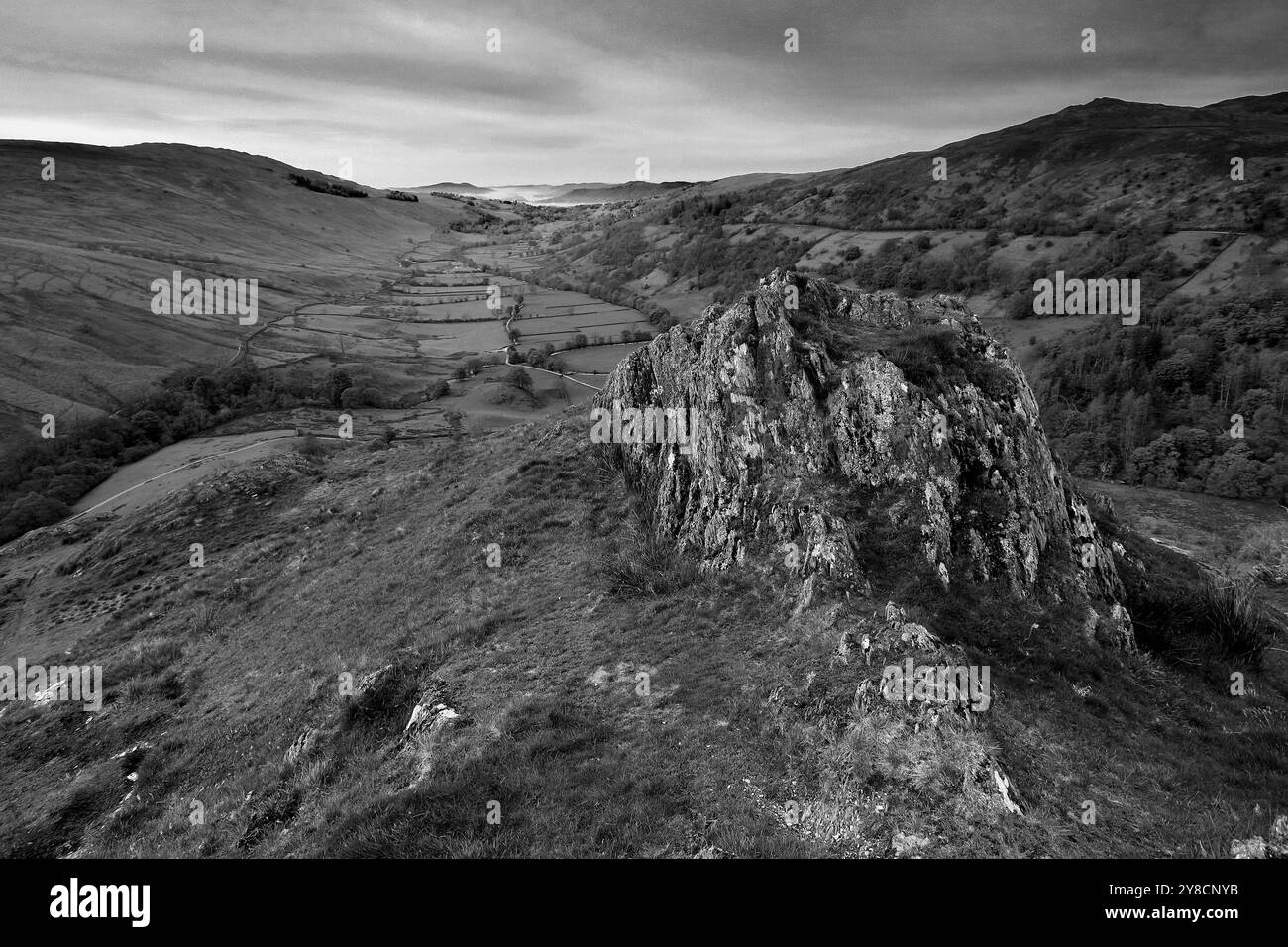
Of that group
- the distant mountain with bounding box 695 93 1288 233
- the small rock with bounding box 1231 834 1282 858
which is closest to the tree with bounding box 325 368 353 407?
the small rock with bounding box 1231 834 1282 858

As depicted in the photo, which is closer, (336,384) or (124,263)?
(336,384)

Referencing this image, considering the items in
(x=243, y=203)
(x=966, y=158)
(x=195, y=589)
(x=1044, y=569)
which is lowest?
(x=195, y=589)

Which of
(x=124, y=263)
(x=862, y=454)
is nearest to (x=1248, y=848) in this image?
(x=862, y=454)

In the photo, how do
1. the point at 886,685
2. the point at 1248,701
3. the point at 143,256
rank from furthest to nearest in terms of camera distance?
the point at 143,256
the point at 1248,701
the point at 886,685

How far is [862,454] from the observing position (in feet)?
49.4

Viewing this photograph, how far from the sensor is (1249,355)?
143 ft

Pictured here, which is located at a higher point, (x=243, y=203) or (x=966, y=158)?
(x=243, y=203)

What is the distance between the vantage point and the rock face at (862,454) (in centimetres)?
1338

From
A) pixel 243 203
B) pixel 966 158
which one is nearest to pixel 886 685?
pixel 966 158

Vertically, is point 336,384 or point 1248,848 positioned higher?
point 336,384

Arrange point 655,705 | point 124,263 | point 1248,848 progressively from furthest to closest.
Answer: point 124,263
point 655,705
point 1248,848

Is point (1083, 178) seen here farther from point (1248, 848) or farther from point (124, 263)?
point (124, 263)

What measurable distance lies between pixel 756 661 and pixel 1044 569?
7.01 m
